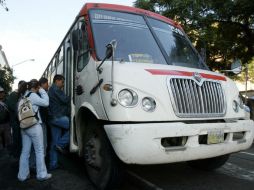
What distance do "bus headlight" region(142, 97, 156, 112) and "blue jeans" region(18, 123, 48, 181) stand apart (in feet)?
6.72

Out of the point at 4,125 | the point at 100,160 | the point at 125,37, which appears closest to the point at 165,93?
the point at 100,160

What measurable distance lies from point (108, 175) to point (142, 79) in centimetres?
127

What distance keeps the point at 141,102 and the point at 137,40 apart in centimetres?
142

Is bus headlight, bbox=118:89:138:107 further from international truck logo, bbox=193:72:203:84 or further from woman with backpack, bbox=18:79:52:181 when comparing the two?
woman with backpack, bbox=18:79:52:181

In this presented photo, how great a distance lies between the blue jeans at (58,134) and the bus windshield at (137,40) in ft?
5.59

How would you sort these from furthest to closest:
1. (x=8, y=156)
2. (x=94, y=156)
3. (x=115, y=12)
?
(x=8, y=156) → (x=115, y=12) → (x=94, y=156)

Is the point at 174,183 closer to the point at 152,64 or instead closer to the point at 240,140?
the point at 240,140

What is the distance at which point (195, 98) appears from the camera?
16.4 feet

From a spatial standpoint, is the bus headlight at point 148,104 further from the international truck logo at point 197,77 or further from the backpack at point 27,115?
the backpack at point 27,115

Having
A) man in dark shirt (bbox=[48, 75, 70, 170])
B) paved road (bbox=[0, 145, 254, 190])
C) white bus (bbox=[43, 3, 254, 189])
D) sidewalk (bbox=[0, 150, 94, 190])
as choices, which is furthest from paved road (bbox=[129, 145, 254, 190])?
man in dark shirt (bbox=[48, 75, 70, 170])

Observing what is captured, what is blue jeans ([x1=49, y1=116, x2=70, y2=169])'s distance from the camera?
21.6ft

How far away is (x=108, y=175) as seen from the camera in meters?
4.88

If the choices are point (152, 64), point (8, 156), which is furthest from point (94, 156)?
point (8, 156)

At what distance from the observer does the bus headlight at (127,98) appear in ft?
15.2
